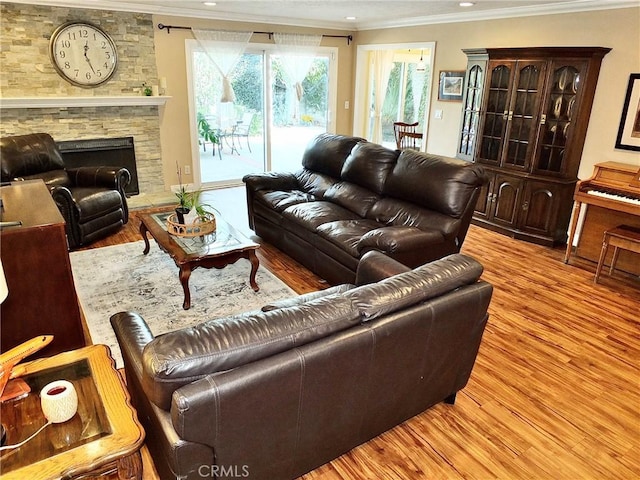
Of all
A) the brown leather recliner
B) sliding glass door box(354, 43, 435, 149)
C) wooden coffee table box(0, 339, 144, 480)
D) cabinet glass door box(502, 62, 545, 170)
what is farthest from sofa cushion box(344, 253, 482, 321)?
sliding glass door box(354, 43, 435, 149)

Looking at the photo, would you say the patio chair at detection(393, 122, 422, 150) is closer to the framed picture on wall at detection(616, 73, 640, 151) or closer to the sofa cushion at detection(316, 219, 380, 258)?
the framed picture on wall at detection(616, 73, 640, 151)

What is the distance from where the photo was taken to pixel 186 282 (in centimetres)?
316

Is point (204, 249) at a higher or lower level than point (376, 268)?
lower

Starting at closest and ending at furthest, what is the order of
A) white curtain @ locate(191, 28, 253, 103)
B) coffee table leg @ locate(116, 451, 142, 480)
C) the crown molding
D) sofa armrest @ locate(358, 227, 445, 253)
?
coffee table leg @ locate(116, 451, 142, 480)
sofa armrest @ locate(358, 227, 445, 253)
the crown molding
white curtain @ locate(191, 28, 253, 103)

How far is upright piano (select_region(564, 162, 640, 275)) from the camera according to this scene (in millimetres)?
3879

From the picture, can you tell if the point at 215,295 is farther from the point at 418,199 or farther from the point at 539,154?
the point at 539,154

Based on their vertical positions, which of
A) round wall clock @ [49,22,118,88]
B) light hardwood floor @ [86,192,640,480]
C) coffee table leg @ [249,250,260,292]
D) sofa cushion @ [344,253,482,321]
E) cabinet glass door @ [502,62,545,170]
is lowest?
light hardwood floor @ [86,192,640,480]

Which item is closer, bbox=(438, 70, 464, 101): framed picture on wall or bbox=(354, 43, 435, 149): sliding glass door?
bbox=(438, 70, 464, 101): framed picture on wall

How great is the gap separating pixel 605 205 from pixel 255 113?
16.0 feet

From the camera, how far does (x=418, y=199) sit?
143 inches

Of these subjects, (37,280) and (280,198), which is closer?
(37,280)

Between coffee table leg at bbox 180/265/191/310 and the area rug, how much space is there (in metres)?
0.05

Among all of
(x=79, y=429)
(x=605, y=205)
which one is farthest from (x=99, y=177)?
(x=605, y=205)

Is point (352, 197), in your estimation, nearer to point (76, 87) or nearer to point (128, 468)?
point (128, 468)
